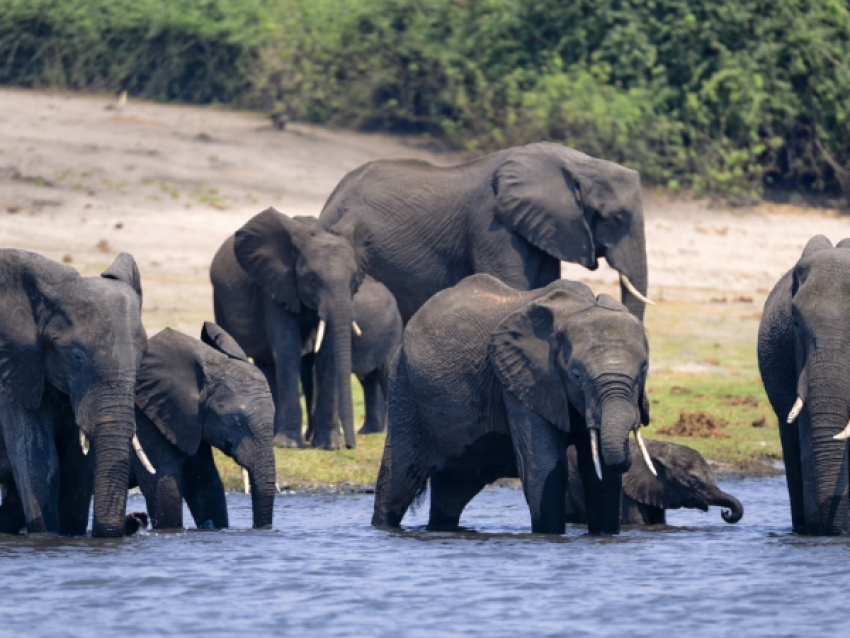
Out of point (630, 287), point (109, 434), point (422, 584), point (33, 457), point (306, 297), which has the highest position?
point (630, 287)

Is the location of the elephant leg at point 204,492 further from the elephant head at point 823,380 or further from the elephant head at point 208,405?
the elephant head at point 823,380

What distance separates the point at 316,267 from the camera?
14.3 m

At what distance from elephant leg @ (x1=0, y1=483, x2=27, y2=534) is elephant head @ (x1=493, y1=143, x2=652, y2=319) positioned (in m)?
4.76

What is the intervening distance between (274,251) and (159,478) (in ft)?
13.6

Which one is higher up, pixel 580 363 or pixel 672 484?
pixel 580 363

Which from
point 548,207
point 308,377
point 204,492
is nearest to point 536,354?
point 204,492

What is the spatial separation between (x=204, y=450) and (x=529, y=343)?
204 cm

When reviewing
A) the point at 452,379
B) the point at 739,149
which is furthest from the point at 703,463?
the point at 739,149

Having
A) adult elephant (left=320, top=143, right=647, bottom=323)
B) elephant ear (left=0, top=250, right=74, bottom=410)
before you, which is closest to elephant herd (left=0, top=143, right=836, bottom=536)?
elephant ear (left=0, top=250, right=74, bottom=410)

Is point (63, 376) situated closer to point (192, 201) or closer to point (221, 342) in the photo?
point (221, 342)

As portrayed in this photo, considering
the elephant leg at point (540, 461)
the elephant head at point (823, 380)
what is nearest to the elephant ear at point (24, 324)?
the elephant leg at point (540, 461)

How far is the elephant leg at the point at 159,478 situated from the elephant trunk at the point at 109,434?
831 millimetres

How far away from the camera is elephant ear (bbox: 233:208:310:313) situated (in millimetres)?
14562

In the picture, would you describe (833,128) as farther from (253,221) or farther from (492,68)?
(253,221)
